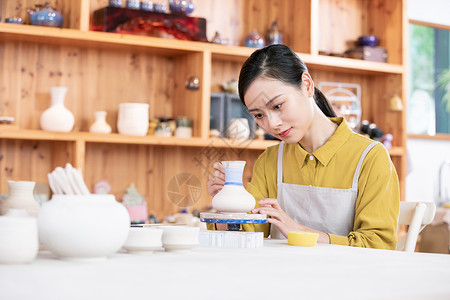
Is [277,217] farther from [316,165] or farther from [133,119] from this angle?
[133,119]

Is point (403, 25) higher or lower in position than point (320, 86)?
higher

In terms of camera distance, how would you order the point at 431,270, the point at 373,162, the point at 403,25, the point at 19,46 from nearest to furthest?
the point at 431,270 → the point at 373,162 → the point at 19,46 → the point at 403,25

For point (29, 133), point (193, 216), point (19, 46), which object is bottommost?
point (193, 216)

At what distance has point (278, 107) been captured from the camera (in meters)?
1.87

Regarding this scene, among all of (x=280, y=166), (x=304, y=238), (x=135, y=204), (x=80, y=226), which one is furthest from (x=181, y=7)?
(x=80, y=226)

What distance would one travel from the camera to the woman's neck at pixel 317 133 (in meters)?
2.04

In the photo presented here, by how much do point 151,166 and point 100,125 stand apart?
517 millimetres

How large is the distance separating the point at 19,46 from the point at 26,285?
3.15 metres

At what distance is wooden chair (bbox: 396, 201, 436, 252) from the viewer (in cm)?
197

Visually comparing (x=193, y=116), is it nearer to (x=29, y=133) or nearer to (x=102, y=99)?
(x=102, y=99)

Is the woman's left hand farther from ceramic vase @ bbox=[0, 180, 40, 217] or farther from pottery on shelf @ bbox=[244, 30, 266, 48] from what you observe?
pottery on shelf @ bbox=[244, 30, 266, 48]

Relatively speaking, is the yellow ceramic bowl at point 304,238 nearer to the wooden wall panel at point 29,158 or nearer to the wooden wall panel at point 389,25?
the wooden wall panel at point 29,158

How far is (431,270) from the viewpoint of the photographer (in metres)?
1.07

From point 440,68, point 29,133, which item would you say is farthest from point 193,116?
point 440,68
